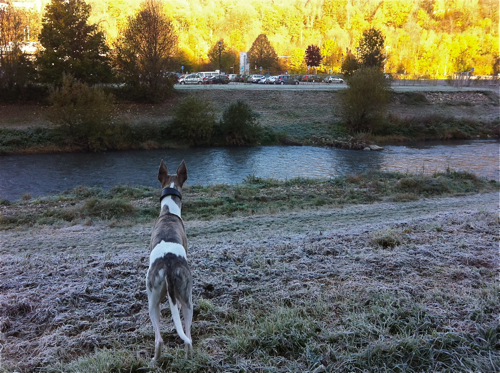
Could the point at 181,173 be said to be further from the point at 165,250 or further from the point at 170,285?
the point at 170,285

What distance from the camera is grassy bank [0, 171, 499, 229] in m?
13.4

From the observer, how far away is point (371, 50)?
53.4 metres

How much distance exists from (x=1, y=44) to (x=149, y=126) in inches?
758

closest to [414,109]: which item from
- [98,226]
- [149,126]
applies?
[149,126]

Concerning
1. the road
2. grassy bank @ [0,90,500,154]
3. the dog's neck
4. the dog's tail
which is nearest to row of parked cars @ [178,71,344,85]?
the road

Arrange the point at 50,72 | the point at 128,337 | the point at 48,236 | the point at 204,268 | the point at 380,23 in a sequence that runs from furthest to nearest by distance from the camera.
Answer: the point at 380,23 → the point at 50,72 → the point at 48,236 → the point at 204,268 → the point at 128,337

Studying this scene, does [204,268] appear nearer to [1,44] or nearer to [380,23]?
[1,44]

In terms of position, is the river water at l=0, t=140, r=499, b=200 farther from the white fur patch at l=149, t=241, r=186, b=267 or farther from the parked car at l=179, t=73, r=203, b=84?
the parked car at l=179, t=73, r=203, b=84

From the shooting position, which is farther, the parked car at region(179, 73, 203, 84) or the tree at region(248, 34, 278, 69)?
the tree at region(248, 34, 278, 69)

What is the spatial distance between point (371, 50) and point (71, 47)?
3594cm

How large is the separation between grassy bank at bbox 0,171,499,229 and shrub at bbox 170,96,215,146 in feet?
50.4

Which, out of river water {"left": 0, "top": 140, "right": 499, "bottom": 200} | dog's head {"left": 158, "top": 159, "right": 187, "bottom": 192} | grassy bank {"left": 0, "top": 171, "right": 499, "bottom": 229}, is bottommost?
river water {"left": 0, "top": 140, "right": 499, "bottom": 200}

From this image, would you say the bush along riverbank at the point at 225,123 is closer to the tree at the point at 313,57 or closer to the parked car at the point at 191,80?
the parked car at the point at 191,80

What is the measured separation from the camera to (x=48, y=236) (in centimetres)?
1036
